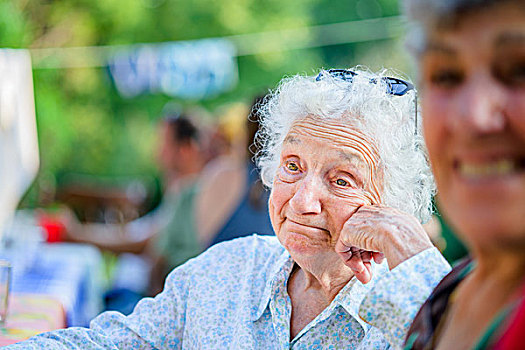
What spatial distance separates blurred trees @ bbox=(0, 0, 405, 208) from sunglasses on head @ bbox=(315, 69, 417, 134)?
7864 mm

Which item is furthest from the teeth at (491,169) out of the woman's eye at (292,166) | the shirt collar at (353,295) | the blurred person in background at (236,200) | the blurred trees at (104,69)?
the blurred trees at (104,69)

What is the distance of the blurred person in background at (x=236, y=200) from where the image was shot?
11.5 feet

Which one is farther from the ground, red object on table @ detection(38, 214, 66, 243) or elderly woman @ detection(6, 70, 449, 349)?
elderly woman @ detection(6, 70, 449, 349)

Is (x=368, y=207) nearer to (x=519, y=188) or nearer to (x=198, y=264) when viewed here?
(x=198, y=264)

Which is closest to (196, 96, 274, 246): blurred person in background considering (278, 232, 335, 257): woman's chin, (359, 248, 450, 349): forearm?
(278, 232, 335, 257): woman's chin

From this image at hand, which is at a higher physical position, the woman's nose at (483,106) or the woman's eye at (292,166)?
the woman's nose at (483,106)

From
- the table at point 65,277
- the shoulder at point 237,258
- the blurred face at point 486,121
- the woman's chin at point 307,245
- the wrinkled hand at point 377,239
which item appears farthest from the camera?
the table at point 65,277

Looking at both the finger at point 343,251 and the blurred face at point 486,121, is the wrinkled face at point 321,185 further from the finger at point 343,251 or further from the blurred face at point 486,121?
the blurred face at point 486,121

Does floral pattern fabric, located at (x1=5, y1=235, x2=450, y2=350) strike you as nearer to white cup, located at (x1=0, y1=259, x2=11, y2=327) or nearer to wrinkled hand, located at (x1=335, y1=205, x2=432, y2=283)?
wrinkled hand, located at (x1=335, y1=205, x2=432, y2=283)

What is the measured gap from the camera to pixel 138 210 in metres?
8.80

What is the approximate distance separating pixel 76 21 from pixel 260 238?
9.03 meters

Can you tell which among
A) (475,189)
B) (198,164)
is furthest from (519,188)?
(198,164)

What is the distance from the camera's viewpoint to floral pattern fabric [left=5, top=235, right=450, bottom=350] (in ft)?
5.08

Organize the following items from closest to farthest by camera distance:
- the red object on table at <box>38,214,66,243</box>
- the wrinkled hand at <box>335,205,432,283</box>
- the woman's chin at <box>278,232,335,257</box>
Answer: the wrinkled hand at <box>335,205,432,283</box> < the woman's chin at <box>278,232,335,257</box> < the red object on table at <box>38,214,66,243</box>
